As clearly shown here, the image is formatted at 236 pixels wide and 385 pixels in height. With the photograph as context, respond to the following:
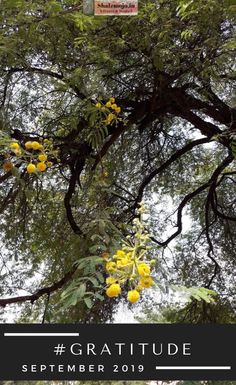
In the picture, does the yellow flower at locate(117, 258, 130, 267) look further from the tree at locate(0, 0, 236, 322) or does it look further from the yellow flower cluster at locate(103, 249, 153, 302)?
the tree at locate(0, 0, 236, 322)

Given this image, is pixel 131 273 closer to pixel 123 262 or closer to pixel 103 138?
pixel 123 262

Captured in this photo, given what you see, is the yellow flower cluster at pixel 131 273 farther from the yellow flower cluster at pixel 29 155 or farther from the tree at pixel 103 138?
the yellow flower cluster at pixel 29 155

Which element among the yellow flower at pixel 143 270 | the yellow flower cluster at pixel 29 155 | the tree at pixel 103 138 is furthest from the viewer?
the tree at pixel 103 138

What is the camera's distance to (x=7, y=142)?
1.15 m

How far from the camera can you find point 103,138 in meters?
1.64

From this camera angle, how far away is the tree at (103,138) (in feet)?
4.64

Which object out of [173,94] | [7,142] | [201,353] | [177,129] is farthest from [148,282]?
[177,129]

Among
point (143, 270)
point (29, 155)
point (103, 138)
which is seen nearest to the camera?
point (143, 270)

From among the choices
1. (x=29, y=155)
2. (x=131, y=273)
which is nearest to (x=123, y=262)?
(x=131, y=273)

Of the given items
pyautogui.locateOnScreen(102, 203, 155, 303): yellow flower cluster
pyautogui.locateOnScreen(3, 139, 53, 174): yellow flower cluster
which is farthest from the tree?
pyautogui.locateOnScreen(102, 203, 155, 303): yellow flower cluster

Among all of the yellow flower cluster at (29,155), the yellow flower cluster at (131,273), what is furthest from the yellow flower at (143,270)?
the yellow flower cluster at (29,155)

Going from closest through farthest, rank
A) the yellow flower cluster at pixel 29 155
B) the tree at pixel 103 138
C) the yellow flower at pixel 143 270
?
1. the yellow flower at pixel 143 270
2. the yellow flower cluster at pixel 29 155
3. the tree at pixel 103 138

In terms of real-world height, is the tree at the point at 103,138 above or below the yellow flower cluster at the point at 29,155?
above

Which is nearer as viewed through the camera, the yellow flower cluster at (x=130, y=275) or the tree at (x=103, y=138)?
the yellow flower cluster at (x=130, y=275)
